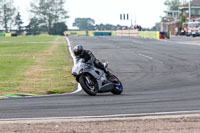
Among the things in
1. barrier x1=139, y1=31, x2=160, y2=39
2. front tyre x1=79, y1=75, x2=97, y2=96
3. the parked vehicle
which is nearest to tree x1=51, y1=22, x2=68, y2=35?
barrier x1=139, y1=31, x2=160, y2=39

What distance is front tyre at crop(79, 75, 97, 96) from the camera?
12.3 m

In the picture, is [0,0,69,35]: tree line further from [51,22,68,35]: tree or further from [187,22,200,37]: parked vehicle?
[187,22,200,37]: parked vehicle

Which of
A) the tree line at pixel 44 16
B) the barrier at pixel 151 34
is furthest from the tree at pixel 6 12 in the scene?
the barrier at pixel 151 34

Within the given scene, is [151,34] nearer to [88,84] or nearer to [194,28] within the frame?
[194,28]

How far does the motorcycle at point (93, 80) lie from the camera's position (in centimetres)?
1231

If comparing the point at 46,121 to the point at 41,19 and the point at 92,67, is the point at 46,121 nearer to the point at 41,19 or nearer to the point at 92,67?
the point at 92,67

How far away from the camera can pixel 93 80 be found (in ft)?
41.5

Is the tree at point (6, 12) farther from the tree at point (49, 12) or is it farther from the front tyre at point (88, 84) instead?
the front tyre at point (88, 84)

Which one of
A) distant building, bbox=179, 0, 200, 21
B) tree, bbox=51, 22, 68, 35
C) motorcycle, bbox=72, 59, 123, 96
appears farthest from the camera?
tree, bbox=51, 22, 68, 35

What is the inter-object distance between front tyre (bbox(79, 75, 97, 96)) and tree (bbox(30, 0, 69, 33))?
14001cm

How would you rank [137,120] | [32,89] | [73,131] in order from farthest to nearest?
[32,89]
[137,120]
[73,131]

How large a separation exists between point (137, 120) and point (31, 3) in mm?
148543

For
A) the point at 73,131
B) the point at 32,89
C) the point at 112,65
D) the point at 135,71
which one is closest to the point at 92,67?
the point at 32,89

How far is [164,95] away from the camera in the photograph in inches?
472
